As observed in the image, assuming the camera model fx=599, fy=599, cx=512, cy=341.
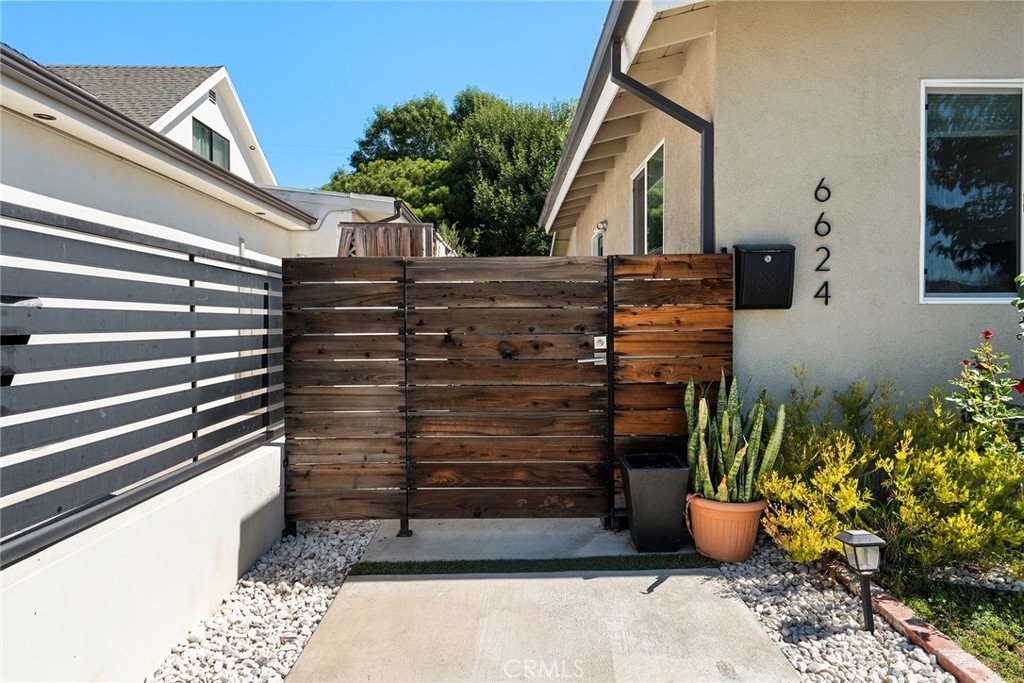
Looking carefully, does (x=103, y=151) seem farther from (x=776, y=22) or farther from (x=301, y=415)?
(x=776, y=22)

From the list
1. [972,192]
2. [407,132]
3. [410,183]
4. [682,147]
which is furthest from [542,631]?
[407,132]

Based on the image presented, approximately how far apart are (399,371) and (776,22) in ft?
10.9

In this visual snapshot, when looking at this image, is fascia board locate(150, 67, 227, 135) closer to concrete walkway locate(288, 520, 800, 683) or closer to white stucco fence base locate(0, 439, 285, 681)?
white stucco fence base locate(0, 439, 285, 681)

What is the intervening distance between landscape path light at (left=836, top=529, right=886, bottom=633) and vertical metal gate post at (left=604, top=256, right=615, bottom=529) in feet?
4.79

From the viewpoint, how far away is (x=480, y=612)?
297cm

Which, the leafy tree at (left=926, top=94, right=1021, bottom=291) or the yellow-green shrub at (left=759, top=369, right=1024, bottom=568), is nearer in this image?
the yellow-green shrub at (left=759, top=369, right=1024, bottom=568)

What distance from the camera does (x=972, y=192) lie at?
4062mm

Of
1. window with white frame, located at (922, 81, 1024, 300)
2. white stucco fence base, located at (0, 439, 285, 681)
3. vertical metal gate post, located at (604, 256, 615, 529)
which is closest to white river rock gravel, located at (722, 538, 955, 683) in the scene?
vertical metal gate post, located at (604, 256, 615, 529)

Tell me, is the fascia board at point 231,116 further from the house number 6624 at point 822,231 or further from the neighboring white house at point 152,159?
the house number 6624 at point 822,231

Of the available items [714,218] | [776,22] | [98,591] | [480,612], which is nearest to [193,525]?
[98,591]

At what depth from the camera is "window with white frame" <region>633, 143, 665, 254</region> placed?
5.44 m

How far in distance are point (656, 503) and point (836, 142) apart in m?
2.62

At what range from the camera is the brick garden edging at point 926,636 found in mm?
2322

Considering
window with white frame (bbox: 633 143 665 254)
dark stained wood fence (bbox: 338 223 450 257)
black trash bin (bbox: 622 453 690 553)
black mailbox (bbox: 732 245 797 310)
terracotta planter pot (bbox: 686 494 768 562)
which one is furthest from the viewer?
window with white frame (bbox: 633 143 665 254)
